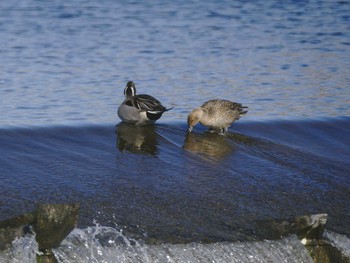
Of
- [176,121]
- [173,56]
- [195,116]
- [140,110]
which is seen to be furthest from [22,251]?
[173,56]

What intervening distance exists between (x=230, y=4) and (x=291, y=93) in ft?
29.8

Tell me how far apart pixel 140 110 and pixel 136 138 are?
1.54ft

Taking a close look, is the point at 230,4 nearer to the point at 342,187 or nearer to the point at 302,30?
the point at 302,30

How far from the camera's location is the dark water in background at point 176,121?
886cm

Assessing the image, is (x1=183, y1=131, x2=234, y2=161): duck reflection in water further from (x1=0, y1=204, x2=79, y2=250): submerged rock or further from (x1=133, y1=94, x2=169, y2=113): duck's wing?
(x1=0, y1=204, x2=79, y2=250): submerged rock

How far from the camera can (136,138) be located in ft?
38.1

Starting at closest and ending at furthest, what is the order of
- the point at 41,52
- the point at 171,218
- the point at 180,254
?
1. the point at 180,254
2. the point at 171,218
3. the point at 41,52

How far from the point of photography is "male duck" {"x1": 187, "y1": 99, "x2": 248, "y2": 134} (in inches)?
460

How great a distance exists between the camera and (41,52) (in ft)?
55.4

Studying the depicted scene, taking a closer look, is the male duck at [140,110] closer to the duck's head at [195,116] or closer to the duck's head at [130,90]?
the duck's head at [130,90]

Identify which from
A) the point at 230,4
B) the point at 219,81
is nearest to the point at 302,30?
the point at 230,4

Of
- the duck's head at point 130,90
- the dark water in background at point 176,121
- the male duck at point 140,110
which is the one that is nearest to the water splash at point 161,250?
the dark water in background at point 176,121

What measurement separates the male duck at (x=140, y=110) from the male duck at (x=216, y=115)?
0.46 meters

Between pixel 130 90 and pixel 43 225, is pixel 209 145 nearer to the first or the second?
pixel 130 90
